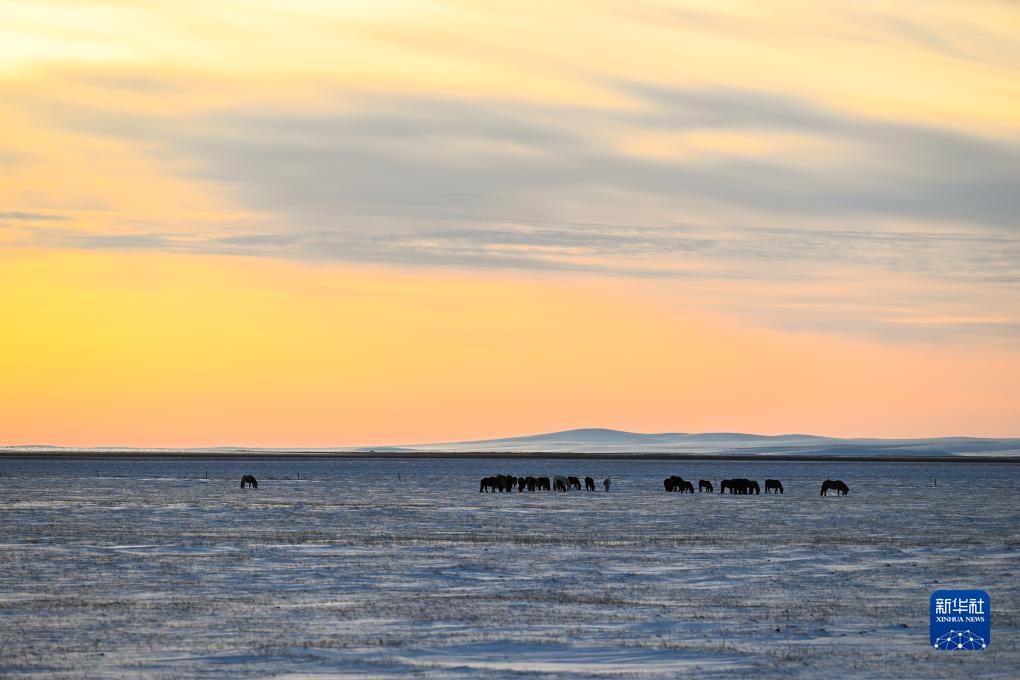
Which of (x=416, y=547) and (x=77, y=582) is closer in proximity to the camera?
(x=77, y=582)

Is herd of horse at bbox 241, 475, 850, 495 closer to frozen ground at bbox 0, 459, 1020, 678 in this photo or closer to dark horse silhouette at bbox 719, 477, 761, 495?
dark horse silhouette at bbox 719, 477, 761, 495

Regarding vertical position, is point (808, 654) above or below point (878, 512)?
below

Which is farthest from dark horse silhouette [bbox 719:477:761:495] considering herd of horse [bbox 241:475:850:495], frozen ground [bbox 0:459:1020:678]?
frozen ground [bbox 0:459:1020:678]

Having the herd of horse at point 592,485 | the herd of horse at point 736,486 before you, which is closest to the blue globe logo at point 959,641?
the herd of horse at point 592,485

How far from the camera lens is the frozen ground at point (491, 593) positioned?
1898 cm

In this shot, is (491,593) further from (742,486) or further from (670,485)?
(670,485)

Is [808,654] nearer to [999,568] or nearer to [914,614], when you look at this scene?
[914,614]

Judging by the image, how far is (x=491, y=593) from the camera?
25938 millimetres

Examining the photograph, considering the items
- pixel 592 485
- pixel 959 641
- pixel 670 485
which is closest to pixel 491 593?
pixel 959 641

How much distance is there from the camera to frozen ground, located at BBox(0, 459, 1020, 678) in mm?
18984

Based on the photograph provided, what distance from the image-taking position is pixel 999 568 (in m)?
30.7

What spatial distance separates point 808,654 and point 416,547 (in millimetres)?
A: 17564

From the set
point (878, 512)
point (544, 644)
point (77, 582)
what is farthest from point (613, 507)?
point (544, 644)

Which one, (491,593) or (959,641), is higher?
(491,593)
